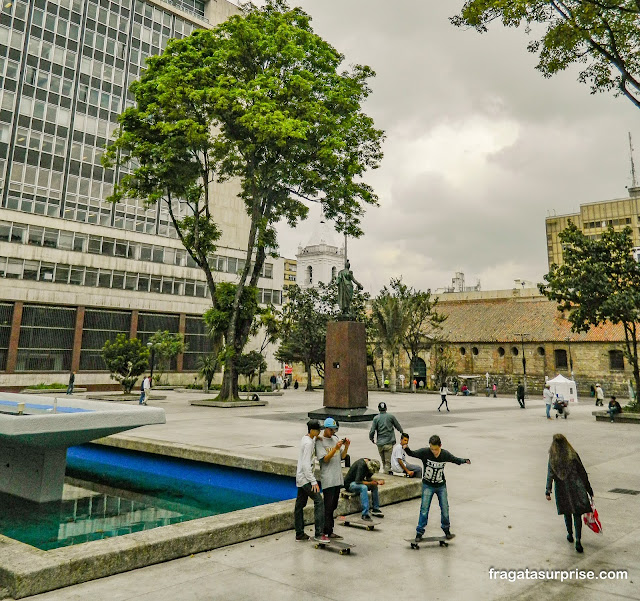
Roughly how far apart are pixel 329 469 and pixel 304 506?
24.9 inches

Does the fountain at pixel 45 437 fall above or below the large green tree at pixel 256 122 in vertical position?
below

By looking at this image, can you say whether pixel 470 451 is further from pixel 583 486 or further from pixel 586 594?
pixel 586 594

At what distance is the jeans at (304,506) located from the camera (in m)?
5.94

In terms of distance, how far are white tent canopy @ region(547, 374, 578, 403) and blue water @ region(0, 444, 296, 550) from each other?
30.8 m

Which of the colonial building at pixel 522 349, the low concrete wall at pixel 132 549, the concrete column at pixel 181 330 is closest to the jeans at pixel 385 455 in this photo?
the low concrete wall at pixel 132 549

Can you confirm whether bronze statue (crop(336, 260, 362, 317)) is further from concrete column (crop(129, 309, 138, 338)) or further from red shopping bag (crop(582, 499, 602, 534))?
concrete column (crop(129, 309, 138, 338))

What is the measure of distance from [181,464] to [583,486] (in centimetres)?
774

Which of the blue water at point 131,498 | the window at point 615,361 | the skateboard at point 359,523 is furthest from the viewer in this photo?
the window at point 615,361

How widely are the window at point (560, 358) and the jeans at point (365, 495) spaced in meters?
51.5

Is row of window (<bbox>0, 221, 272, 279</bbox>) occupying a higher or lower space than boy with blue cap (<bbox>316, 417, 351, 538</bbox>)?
higher

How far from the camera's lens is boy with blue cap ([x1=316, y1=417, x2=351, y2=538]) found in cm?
602

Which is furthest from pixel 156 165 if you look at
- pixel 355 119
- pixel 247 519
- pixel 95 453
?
pixel 247 519

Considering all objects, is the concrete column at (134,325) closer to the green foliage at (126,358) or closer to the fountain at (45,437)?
the green foliage at (126,358)

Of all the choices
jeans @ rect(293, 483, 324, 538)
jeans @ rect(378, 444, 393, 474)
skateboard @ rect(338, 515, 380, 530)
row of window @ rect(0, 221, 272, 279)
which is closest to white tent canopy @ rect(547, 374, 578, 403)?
row of window @ rect(0, 221, 272, 279)
